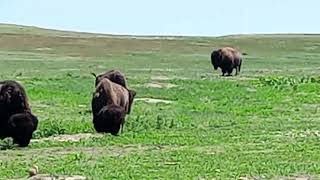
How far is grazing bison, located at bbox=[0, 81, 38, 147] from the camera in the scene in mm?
18016

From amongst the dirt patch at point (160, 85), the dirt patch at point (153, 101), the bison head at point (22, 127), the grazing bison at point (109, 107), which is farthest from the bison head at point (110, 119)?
the dirt patch at point (160, 85)

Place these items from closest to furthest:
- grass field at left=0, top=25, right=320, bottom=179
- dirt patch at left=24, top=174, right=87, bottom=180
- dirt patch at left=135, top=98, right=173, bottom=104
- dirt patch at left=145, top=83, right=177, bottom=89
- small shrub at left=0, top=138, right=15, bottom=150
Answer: dirt patch at left=24, top=174, right=87, bottom=180 < grass field at left=0, top=25, right=320, bottom=179 < small shrub at left=0, top=138, right=15, bottom=150 < dirt patch at left=135, top=98, right=173, bottom=104 < dirt patch at left=145, top=83, right=177, bottom=89

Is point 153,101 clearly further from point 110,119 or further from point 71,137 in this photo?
point 71,137

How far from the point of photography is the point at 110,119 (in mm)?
20141

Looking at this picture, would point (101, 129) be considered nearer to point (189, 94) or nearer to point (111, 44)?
point (189, 94)

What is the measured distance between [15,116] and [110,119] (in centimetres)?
266

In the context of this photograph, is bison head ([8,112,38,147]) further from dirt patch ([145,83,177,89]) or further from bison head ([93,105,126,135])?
dirt patch ([145,83,177,89])

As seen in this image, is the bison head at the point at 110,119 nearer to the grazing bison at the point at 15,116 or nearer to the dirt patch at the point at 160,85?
the grazing bison at the point at 15,116

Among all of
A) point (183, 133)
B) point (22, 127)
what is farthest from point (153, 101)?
point (22, 127)

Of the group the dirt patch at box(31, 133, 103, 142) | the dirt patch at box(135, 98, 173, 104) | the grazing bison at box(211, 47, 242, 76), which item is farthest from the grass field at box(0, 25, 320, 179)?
the grazing bison at box(211, 47, 242, 76)

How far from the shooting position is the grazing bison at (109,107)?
2019 cm

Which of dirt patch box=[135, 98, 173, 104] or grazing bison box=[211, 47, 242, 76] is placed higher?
dirt patch box=[135, 98, 173, 104]

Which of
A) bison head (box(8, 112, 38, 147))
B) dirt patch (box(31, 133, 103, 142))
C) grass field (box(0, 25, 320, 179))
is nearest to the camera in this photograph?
grass field (box(0, 25, 320, 179))

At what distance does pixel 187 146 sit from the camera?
710 inches
